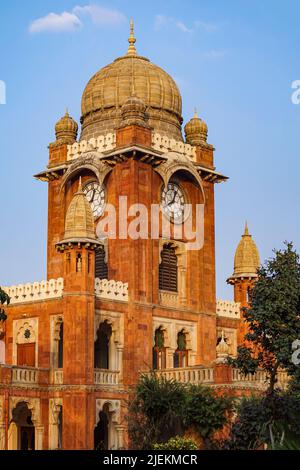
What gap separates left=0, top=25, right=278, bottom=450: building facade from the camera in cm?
Answer: 4284

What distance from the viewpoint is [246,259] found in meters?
54.0

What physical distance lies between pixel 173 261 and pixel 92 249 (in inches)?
296

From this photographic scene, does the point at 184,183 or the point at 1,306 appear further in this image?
the point at 184,183

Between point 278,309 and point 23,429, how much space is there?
16.4 meters

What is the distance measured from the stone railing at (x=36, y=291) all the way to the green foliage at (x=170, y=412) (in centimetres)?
876

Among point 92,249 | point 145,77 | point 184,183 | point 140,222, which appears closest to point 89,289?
point 92,249

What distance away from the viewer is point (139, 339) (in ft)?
151

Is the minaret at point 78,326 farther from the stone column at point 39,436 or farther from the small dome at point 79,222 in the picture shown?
the stone column at point 39,436

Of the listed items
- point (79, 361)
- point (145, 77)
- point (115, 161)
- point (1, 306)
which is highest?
point (145, 77)

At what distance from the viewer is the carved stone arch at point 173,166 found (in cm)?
4856

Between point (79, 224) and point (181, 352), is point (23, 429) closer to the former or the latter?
point (181, 352)

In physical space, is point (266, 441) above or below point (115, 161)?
below

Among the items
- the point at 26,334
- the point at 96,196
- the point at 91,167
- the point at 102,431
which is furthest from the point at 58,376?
the point at 91,167
